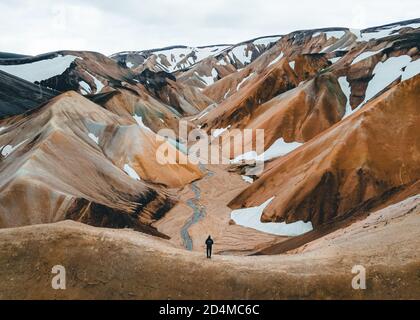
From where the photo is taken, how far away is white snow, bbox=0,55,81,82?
386 ft

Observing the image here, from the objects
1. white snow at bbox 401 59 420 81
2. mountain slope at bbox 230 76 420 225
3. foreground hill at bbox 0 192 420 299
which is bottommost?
foreground hill at bbox 0 192 420 299

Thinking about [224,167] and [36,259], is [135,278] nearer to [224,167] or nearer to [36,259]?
[36,259]

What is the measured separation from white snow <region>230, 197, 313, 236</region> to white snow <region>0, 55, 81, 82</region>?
9071 cm

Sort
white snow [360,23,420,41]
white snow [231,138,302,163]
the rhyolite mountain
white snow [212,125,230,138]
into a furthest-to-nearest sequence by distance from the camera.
→ white snow [360,23,420,41] < white snow [212,125,230,138] < white snow [231,138,302,163] < the rhyolite mountain

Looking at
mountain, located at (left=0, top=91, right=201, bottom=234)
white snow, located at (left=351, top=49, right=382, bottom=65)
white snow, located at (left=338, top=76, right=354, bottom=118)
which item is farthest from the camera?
white snow, located at (left=351, top=49, right=382, bottom=65)

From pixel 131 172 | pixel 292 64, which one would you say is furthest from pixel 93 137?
pixel 292 64

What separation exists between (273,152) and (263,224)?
93.7 ft

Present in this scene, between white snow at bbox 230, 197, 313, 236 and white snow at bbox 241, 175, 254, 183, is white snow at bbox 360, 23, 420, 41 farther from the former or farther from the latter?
white snow at bbox 230, 197, 313, 236

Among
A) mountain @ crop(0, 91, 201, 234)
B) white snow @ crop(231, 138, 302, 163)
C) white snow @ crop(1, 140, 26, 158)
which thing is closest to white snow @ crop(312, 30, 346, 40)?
white snow @ crop(231, 138, 302, 163)

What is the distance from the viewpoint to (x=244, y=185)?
5547 centimetres

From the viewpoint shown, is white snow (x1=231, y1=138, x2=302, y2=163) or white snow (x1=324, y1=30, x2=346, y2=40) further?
white snow (x1=324, y1=30, x2=346, y2=40)

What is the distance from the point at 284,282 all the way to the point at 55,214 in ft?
75.7

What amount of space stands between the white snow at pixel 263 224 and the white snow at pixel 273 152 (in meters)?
22.7
